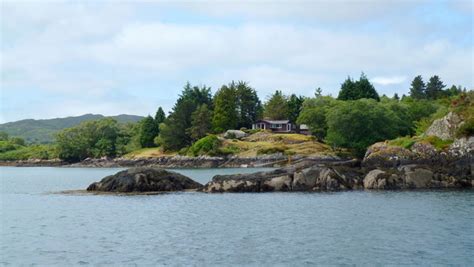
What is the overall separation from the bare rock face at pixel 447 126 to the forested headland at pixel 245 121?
858 inches

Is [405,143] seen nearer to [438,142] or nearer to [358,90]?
[438,142]

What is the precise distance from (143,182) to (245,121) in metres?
99.7

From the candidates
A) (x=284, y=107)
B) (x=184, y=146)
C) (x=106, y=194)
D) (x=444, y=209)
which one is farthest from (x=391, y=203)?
(x=284, y=107)

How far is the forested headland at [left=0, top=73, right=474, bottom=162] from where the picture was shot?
107875 mm

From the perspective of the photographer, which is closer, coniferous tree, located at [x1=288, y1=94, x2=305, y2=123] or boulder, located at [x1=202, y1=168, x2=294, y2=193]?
boulder, located at [x1=202, y1=168, x2=294, y2=193]

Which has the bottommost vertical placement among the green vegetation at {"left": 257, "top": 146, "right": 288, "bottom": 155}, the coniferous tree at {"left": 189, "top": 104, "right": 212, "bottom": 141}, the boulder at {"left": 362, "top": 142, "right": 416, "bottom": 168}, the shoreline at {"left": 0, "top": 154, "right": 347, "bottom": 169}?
the boulder at {"left": 362, "top": 142, "right": 416, "bottom": 168}

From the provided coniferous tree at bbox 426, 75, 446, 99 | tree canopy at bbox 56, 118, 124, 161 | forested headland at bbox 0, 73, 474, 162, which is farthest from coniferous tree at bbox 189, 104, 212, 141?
coniferous tree at bbox 426, 75, 446, 99

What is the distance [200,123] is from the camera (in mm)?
146875

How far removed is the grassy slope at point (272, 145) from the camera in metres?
122

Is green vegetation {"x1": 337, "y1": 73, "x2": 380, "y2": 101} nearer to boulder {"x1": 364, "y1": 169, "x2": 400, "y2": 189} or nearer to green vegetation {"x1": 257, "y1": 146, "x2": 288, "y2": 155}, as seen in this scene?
green vegetation {"x1": 257, "y1": 146, "x2": 288, "y2": 155}

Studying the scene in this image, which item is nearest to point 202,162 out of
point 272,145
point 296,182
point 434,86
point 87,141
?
point 272,145

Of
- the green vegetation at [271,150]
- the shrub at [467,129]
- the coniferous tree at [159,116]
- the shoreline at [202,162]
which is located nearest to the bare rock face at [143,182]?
the shrub at [467,129]

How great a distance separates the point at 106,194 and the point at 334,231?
29.4 meters

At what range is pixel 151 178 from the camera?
60125 mm
